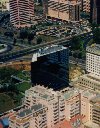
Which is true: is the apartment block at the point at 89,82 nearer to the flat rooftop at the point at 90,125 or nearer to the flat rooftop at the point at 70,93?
the flat rooftop at the point at 70,93

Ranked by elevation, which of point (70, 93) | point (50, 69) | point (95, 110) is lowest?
point (95, 110)

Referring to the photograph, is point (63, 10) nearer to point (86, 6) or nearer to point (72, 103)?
point (86, 6)

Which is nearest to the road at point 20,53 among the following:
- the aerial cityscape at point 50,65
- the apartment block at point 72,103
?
the aerial cityscape at point 50,65

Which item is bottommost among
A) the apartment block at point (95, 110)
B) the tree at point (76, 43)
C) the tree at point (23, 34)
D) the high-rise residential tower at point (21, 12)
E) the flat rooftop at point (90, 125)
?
the flat rooftop at point (90, 125)

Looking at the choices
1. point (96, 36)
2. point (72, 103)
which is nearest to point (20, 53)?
point (96, 36)

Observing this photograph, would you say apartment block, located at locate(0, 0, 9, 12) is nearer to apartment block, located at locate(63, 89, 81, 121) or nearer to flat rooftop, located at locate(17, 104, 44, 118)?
apartment block, located at locate(63, 89, 81, 121)

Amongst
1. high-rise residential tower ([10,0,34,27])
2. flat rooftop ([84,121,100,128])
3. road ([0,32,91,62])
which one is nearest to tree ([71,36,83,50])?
road ([0,32,91,62])

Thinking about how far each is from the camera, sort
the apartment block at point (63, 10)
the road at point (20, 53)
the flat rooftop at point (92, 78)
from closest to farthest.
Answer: the flat rooftop at point (92, 78) < the road at point (20, 53) < the apartment block at point (63, 10)
